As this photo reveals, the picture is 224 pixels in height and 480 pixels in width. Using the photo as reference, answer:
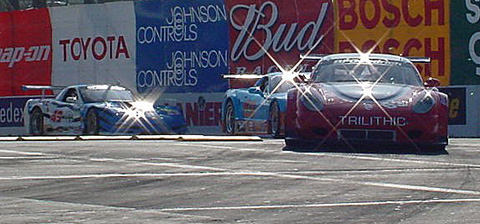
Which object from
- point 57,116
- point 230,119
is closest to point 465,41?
point 230,119

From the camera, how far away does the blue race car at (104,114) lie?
2233 centimetres

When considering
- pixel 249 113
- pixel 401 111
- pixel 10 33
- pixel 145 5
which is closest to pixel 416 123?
pixel 401 111

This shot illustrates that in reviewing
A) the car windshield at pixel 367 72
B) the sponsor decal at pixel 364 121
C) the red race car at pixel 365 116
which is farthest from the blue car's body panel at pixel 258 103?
the sponsor decal at pixel 364 121

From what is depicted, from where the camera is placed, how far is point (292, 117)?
13172mm

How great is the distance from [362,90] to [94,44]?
16.3 metres

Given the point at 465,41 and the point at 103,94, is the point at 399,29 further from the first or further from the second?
the point at 103,94

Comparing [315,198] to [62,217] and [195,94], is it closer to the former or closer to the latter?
[62,217]

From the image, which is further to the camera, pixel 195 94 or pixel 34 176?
pixel 195 94

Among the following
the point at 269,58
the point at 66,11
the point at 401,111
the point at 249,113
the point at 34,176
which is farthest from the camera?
the point at 66,11

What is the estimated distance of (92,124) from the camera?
22.8m

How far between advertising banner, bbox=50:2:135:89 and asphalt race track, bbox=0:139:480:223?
50.0ft

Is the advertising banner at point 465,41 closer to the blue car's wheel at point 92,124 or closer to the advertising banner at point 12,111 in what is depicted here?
the blue car's wheel at point 92,124

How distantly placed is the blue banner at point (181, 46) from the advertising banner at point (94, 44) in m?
0.44

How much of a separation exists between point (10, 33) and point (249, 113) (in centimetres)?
1210
